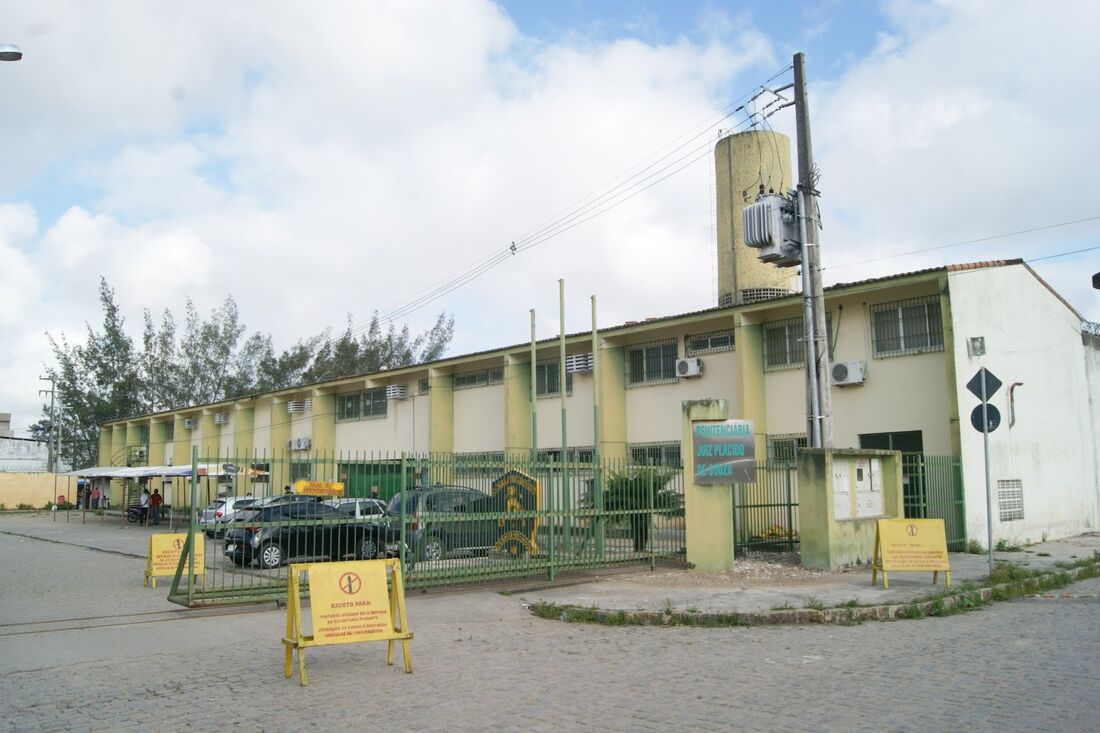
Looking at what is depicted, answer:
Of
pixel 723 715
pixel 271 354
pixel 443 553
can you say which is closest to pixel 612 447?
pixel 443 553

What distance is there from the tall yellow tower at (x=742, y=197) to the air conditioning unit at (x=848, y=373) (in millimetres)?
8849

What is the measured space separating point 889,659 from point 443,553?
675 centimetres

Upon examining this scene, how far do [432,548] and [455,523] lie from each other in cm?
49

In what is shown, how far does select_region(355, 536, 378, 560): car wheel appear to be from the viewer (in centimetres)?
1220

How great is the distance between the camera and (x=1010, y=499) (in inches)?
818

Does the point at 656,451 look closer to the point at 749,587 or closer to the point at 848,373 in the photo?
the point at 848,373

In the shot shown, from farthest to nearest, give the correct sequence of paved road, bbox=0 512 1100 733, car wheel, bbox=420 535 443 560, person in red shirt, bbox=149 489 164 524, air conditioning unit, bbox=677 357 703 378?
person in red shirt, bbox=149 489 164 524
air conditioning unit, bbox=677 357 703 378
car wheel, bbox=420 535 443 560
paved road, bbox=0 512 1100 733

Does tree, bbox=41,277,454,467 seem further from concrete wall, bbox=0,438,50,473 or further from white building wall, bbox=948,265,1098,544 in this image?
white building wall, bbox=948,265,1098,544

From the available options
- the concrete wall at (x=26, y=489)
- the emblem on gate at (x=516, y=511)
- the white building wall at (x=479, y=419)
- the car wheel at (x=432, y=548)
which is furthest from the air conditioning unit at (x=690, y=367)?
the concrete wall at (x=26, y=489)

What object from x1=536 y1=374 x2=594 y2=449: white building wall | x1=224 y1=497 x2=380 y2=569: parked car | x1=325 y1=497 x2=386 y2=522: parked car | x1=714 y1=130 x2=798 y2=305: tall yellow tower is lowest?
x1=224 y1=497 x2=380 y2=569: parked car

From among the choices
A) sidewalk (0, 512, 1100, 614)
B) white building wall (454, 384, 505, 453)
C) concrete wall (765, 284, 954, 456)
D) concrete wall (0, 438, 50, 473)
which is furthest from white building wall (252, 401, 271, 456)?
concrete wall (0, 438, 50, 473)

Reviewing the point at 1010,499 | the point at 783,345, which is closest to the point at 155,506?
the point at 783,345

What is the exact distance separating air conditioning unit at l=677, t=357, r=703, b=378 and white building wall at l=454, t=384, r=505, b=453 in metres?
8.75

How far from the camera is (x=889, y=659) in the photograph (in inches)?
335
